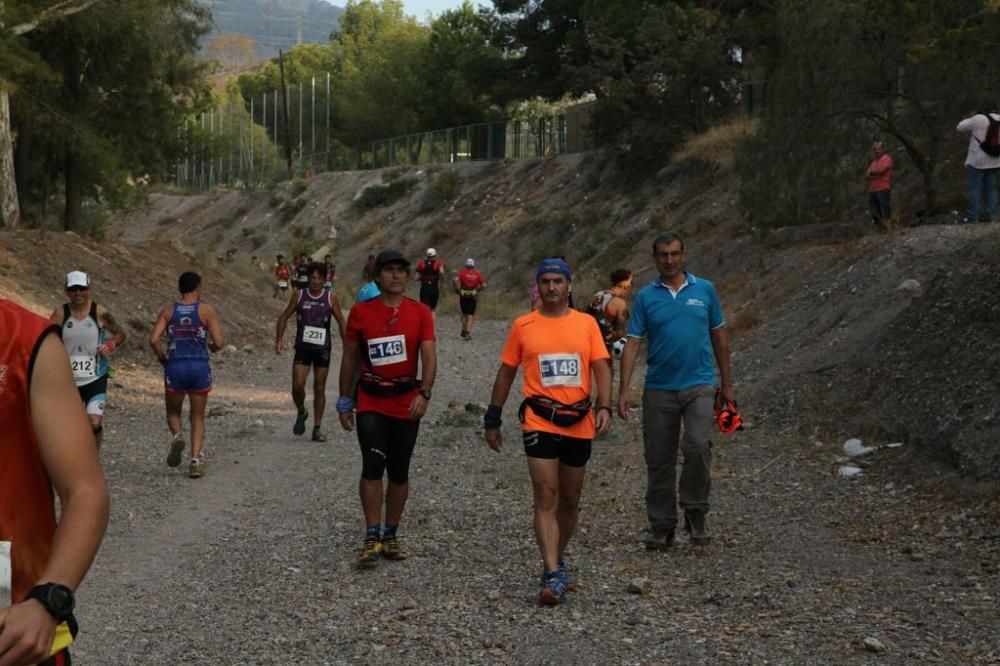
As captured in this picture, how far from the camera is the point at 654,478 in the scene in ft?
30.7

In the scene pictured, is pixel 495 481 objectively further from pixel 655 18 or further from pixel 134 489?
pixel 655 18

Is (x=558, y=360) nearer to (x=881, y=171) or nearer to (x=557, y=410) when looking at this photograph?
(x=557, y=410)

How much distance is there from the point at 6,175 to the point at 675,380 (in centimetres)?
2158

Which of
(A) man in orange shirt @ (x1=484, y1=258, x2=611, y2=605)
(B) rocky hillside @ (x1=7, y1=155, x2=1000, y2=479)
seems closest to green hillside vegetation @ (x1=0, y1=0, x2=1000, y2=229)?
(B) rocky hillside @ (x1=7, y1=155, x2=1000, y2=479)

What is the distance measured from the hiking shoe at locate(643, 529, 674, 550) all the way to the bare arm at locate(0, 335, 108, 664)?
263 inches

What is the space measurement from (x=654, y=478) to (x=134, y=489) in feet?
15.0

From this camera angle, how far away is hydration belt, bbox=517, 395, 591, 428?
7.89 meters

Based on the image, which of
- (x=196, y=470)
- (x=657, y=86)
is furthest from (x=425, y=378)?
(x=657, y=86)

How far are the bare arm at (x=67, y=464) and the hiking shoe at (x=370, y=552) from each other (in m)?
5.76

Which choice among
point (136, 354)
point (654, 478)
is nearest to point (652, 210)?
point (136, 354)

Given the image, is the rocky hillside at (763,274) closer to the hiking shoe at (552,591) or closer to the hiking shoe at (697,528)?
the hiking shoe at (697,528)

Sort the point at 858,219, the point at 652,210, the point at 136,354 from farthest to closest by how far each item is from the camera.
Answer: the point at 652,210, the point at 858,219, the point at 136,354

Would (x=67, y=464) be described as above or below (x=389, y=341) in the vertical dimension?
above

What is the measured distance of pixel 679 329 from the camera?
29.9 ft
